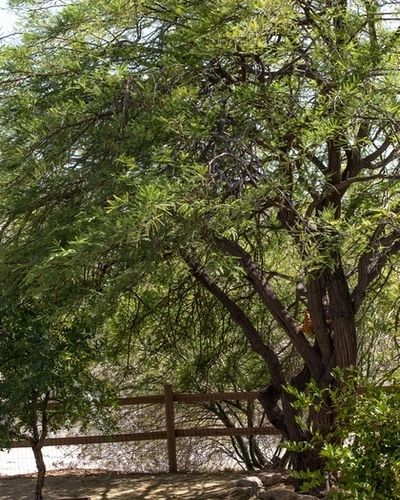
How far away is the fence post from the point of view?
12750mm

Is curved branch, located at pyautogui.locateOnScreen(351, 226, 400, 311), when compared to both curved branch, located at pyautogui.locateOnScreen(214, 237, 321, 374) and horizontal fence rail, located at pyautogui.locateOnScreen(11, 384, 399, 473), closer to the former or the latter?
curved branch, located at pyautogui.locateOnScreen(214, 237, 321, 374)

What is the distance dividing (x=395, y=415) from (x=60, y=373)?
436cm

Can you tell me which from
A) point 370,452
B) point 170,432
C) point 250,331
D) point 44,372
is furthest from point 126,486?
point 370,452

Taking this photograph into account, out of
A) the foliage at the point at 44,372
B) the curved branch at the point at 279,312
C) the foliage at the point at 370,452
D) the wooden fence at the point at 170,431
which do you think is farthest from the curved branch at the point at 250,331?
the foliage at the point at 370,452

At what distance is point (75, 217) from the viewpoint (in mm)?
7152

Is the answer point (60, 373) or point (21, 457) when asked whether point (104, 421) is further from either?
point (21, 457)

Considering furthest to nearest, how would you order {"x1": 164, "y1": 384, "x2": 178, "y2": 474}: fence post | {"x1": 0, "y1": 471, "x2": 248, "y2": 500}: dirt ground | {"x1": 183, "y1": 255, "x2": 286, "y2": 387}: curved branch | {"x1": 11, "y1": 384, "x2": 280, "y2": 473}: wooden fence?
{"x1": 164, "y1": 384, "x2": 178, "y2": 474}: fence post < {"x1": 11, "y1": 384, "x2": 280, "y2": 473}: wooden fence < {"x1": 0, "y1": 471, "x2": 248, "y2": 500}: dirt ground < {"x1": 183, "y1": 255, "x2": 286, "y2": 387}: curved branch

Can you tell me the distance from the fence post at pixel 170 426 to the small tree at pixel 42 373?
2.88m

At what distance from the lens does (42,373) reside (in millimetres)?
8938

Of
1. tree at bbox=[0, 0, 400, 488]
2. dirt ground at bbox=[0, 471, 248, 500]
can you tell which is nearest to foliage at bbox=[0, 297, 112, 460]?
tree at bbox=[0, 0, 400, 488]

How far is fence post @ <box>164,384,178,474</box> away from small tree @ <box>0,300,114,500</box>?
2882mm

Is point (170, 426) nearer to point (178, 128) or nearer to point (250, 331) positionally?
point (250, 331)

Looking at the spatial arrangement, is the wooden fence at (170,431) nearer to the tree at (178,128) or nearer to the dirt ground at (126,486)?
the dirt ground at (126,486)

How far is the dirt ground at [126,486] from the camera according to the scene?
1136 centimetres
